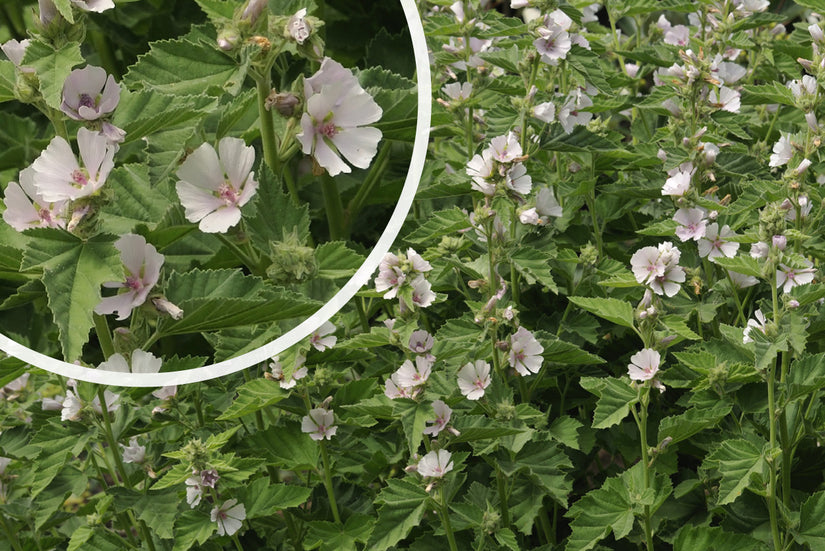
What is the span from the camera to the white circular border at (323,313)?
98cm

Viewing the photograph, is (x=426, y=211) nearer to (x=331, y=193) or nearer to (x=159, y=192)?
(x=331, y=193)

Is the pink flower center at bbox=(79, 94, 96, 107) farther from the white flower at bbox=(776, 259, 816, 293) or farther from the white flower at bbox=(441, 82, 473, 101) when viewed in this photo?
the white flower at bbox=(776, 259, 816, 293)

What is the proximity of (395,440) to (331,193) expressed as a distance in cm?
39

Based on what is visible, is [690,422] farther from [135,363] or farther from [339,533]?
[135,363]

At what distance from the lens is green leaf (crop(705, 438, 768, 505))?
47.3 inches

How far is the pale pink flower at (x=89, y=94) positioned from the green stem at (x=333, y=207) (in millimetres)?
451

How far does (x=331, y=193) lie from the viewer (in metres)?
1.28

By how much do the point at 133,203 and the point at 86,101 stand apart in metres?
0.13

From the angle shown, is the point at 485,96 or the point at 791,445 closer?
the point at 791,445

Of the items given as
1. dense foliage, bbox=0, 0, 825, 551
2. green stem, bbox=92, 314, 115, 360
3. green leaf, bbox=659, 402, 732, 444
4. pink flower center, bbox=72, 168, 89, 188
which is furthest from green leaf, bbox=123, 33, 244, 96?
green leaf, bbox=659, 402, 732, 444

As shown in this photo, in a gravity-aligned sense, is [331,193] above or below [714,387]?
above

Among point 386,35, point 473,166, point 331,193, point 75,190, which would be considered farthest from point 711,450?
point 75,190

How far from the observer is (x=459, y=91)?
1551 mm

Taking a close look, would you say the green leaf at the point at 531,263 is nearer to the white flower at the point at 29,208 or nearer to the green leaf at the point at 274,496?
the green leaf at the point at 274,496
